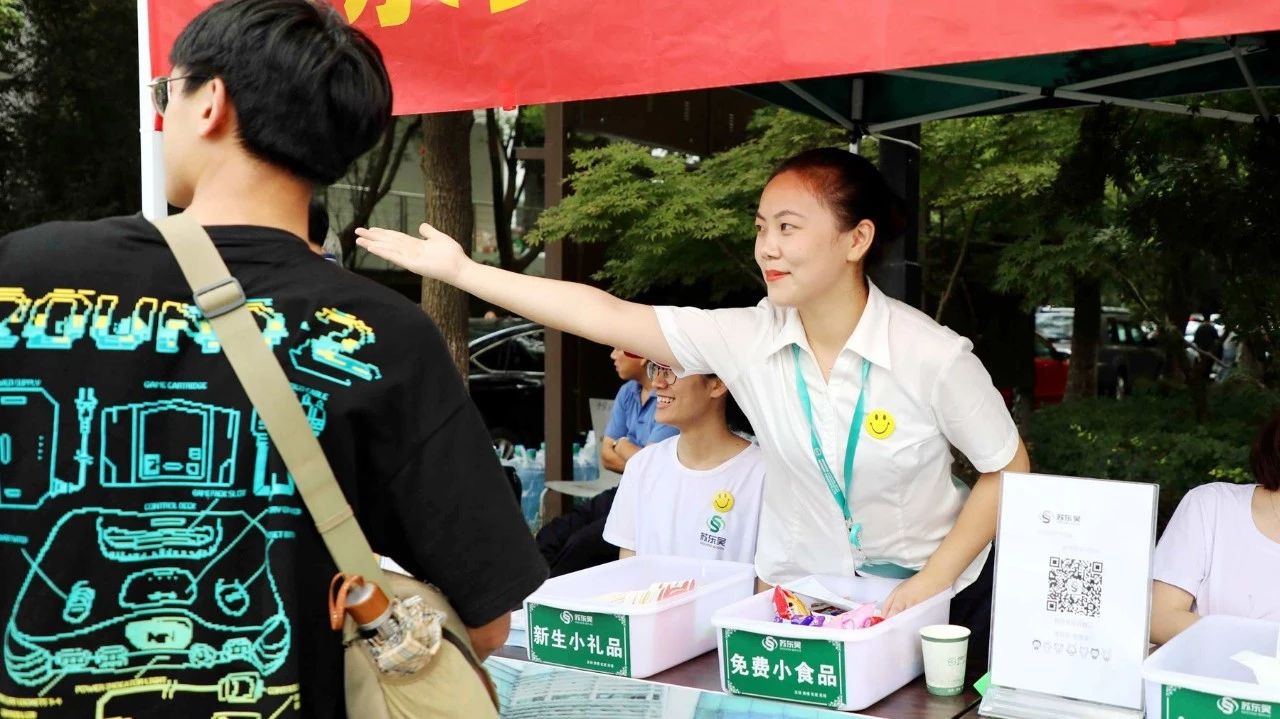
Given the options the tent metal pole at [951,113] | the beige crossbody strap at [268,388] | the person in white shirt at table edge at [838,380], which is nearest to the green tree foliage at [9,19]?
the tent metal pole at [951,113]

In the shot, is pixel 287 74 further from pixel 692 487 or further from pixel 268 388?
pixel 692 487

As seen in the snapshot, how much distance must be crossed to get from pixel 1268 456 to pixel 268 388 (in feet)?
6.93

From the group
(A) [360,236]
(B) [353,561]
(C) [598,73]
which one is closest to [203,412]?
(B) [353,561]

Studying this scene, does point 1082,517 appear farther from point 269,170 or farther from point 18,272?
point 18,272

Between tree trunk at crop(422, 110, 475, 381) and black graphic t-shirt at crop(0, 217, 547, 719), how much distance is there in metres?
5.18

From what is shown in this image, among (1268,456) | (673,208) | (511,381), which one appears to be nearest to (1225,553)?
(1268,456)

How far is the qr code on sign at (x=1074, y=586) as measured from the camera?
1.78 metres

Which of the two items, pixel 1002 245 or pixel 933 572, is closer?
pixel 933 572

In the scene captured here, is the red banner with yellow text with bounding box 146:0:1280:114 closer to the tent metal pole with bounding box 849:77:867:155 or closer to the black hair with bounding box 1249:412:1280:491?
the black hair with bounding box 1249:412:1280:491

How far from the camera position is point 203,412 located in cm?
107

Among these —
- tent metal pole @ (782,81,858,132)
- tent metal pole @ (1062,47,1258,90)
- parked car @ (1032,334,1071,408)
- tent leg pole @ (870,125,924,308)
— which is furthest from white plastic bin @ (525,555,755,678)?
parked car @ (1032,334,1071,408)

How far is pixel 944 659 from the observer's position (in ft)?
6.32

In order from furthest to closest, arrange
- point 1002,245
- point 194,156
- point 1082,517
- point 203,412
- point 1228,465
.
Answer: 1. point 1002,245
2. point 1228,465
3. point 1082,517
4. point 194,156
5. point 203,412

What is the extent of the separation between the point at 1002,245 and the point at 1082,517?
5.97 metres
